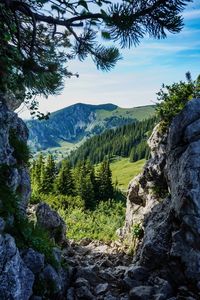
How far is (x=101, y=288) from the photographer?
14766 mm

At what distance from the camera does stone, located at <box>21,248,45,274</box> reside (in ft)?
36.0

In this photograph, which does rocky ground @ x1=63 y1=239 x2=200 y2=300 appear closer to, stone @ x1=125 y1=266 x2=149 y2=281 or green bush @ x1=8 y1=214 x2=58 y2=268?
Result: stone @ x1=125 y1=266 x2=149 y2=281

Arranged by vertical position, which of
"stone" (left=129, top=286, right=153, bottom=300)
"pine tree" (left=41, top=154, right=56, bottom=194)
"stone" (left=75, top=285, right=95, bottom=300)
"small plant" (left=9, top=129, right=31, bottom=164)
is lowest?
"pine tree" (left=41, top=154, right=56, bottom=194)

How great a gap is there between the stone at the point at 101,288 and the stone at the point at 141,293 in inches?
47.2

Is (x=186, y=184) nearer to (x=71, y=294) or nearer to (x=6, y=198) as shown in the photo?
(x=71, y=294)

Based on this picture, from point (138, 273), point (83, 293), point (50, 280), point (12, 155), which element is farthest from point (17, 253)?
point (138, 273)

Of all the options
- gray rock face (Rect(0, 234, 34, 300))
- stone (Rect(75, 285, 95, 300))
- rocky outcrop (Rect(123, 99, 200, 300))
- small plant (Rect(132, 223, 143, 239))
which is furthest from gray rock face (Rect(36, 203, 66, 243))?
gray rock face (Rect(0, 234, 34, 300))

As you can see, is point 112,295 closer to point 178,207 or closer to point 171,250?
point 171,250

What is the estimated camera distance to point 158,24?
7445 mm

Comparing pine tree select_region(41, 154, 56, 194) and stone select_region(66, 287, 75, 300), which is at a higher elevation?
stone select_region(66, 287, 75, 300)

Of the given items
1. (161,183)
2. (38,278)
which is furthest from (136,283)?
(161,183)

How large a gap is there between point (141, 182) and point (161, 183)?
9.73 feet

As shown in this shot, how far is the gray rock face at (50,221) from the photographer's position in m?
21.9

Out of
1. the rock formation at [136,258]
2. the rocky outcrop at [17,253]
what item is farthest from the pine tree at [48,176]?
Answer: the rocky outcrop at [17,253]
